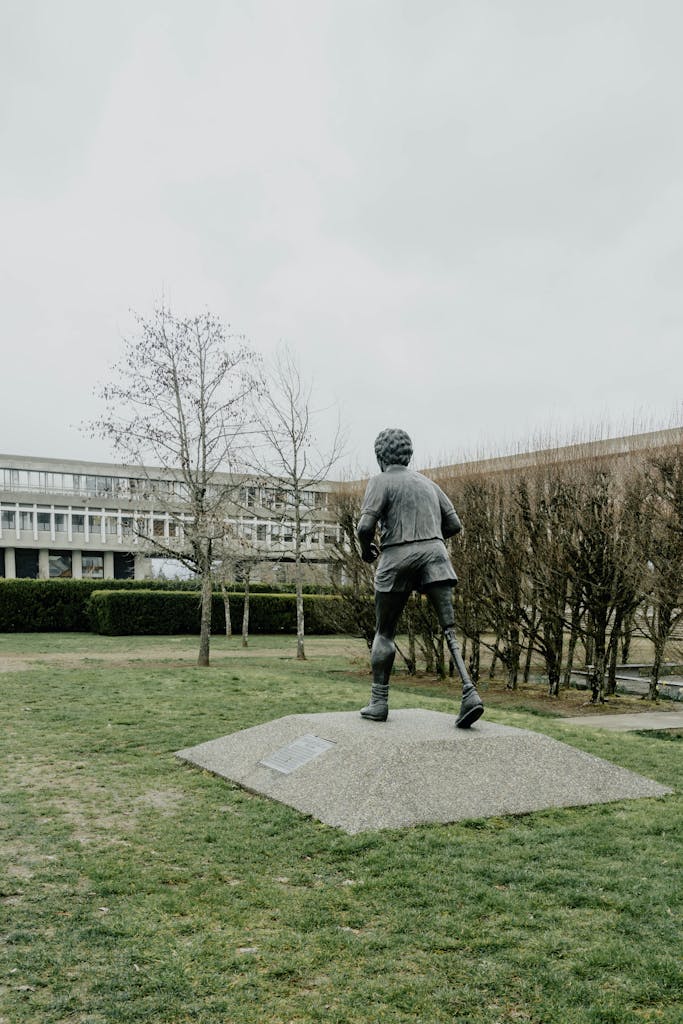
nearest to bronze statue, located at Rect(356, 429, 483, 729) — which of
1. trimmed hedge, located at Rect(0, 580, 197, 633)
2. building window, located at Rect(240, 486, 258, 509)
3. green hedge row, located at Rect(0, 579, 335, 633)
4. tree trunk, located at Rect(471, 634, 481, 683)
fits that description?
tree trunk, located at Rect(471, 634, 481, 683)

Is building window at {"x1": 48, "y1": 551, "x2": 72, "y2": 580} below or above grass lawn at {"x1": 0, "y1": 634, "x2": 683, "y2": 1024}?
above

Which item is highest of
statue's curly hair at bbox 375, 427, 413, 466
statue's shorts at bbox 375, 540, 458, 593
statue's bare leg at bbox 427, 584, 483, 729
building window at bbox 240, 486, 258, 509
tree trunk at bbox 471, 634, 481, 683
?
building window at bbox 240, 486, 258, 509

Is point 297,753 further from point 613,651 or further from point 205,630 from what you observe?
point 205,630

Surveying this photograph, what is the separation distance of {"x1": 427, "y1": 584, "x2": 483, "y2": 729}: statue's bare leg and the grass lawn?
110 centimetres

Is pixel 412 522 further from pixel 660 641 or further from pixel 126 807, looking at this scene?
pixel 660 641

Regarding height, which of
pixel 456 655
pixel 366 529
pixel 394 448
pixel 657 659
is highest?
pixel 394 448

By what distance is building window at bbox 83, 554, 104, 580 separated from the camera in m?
60.5

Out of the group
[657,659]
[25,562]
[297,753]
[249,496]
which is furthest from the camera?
[25,562]

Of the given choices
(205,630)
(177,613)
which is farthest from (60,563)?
(205,630)

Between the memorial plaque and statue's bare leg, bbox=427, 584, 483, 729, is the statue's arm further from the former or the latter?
the memorial plaque

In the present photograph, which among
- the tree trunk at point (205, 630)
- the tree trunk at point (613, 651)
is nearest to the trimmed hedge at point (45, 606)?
the tree trunk at point (205, 630)

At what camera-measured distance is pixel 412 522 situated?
23.7ft

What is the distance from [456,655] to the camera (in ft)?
23.1

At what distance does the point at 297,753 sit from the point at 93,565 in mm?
56684
